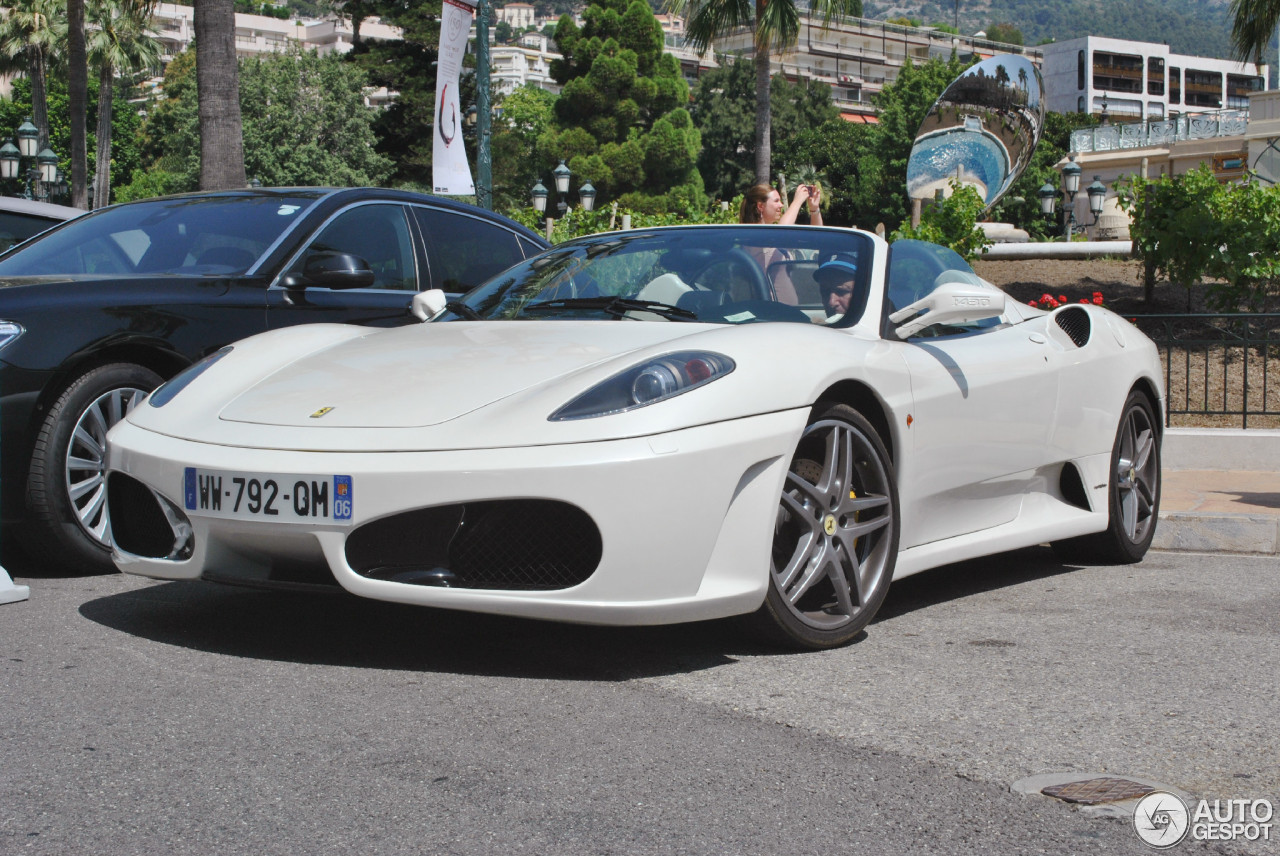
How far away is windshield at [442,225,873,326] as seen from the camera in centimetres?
430

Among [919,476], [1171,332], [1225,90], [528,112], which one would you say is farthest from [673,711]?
[1225,90]

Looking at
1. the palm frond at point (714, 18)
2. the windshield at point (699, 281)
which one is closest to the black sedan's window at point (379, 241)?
the windshield at point (699, 281)

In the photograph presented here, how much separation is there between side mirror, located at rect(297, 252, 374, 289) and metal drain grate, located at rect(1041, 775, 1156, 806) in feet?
11.6

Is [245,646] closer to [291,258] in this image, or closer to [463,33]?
[291,258]

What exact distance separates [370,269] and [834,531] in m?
2.59

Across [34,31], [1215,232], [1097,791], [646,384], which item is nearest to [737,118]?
[34,31]

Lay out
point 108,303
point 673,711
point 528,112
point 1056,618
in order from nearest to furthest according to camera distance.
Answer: point 673,711 → point 1056,618 → point 108,303 → point 528,112

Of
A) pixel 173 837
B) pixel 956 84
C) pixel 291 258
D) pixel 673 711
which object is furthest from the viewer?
pixel 956 84

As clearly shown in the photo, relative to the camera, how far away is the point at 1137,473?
5.71m

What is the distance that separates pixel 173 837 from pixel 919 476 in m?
2.56

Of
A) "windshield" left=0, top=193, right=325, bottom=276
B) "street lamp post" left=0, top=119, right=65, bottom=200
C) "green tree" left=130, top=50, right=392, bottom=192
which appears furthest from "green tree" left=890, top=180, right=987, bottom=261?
"green tree" left=130, top=50, right=392, bottom=192

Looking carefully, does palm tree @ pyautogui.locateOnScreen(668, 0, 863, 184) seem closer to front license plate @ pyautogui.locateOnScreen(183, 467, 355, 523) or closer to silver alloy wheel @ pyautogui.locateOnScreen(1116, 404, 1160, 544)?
silver alloy wheel @ pyautogui.locateOnScreen(1116, 404, 1160, 544)

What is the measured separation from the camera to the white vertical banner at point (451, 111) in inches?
492

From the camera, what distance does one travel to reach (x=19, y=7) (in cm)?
4469
